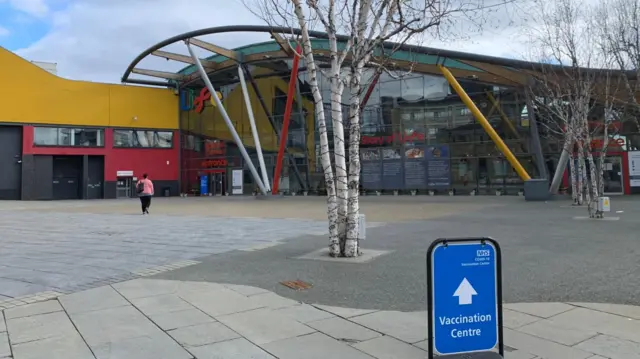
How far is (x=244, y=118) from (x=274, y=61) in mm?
7518

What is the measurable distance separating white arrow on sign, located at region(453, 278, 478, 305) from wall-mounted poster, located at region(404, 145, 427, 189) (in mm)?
29715

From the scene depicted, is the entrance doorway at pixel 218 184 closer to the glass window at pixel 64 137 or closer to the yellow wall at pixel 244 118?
the yellow wall at pixel 244 118

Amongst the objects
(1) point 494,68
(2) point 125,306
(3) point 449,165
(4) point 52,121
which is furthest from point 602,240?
(4) point 52,121

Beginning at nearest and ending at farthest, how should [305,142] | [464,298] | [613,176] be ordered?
[464,298] → [613,176] → [305,142]

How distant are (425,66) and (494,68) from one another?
4.22m

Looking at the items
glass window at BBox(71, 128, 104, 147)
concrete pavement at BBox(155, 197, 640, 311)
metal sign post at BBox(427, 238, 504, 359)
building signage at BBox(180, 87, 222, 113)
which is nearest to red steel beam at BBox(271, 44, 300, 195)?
building signage at BBox(180, 87, 222, 113)

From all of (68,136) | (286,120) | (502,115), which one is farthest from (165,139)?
(502,115)

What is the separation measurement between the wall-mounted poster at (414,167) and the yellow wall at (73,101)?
73.1 ft

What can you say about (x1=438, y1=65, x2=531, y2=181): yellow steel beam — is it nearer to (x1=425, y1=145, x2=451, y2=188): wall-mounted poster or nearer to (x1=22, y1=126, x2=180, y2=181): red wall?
(x1=425, y1=145, x2=451, y2=188): wall-mounted poster

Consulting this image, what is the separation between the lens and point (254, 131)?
34.5 meters

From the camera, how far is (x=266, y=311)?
5258 mm

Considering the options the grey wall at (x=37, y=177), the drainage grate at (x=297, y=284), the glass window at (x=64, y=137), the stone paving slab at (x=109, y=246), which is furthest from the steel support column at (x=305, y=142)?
the drainage grate at (x=297, y=284)

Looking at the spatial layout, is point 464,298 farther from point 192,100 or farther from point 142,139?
point 192,100

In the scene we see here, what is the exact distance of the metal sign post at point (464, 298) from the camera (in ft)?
11.7
